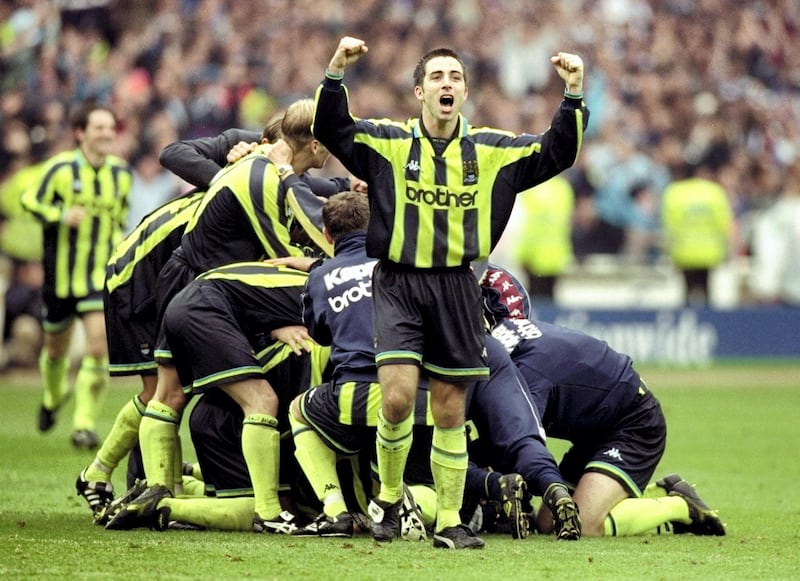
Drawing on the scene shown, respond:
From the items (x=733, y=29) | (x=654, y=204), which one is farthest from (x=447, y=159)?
(x=733, y=29)

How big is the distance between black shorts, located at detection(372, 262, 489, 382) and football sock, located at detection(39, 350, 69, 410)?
5925mm

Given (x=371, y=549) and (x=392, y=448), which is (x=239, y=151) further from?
(x=371, y=549)

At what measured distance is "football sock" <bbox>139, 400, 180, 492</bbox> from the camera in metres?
7.46

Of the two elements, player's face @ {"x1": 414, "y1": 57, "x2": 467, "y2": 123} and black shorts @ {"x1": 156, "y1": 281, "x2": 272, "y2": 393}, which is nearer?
player's face @ {"x1": 414, "y1": 57, "x2": 467, "y2": 123}

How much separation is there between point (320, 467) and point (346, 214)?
4.17ft

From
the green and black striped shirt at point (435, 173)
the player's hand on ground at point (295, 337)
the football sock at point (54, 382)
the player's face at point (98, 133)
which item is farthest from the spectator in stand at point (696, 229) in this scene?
the green and black striped shirt at point (435, 173)

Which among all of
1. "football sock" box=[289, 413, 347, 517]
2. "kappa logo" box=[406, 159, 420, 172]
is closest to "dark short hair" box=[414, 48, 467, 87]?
"kappa logo" box=[406, 159, 420, 172]

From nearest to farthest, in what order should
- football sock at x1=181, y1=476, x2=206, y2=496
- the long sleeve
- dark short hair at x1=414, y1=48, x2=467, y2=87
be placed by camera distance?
dark short hair at x1=414, y1=48, x2=467, y2=87
football sock at x1=181, y1=476, x2=206, y2=496
the long sleeve

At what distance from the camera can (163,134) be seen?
730 inches

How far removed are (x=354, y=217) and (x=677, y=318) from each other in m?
12.9

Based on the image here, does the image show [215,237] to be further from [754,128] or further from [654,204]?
[754,128]

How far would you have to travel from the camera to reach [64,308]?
12.0 meters

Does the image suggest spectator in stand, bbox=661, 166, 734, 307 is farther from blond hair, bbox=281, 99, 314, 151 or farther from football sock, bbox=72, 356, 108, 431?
blond hair, bbox=281, 99, 314, 151

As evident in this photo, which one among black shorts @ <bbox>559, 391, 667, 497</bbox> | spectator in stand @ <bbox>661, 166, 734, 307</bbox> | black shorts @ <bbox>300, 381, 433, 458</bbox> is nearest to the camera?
black shorts @ <bbox>300, 381, 433, 458</bbox>
